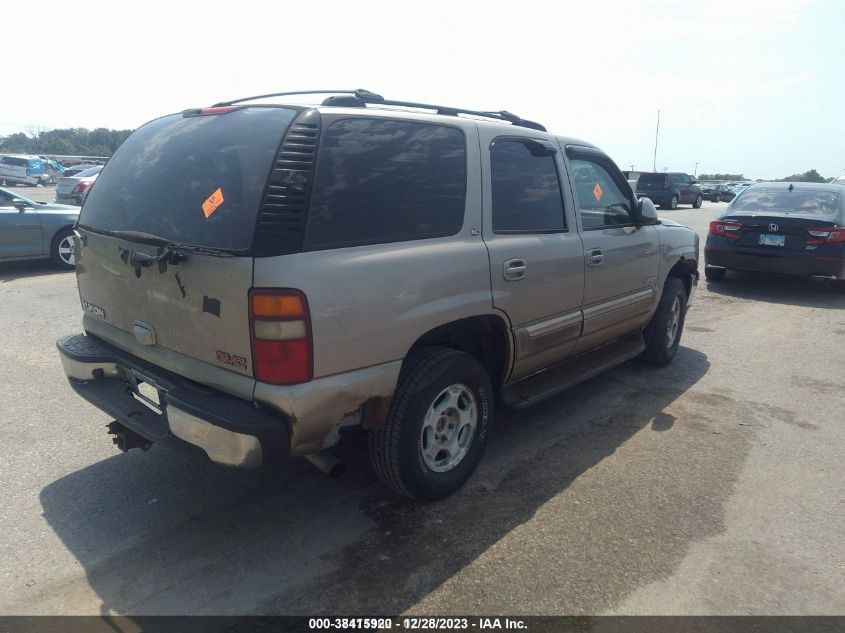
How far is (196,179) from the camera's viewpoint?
2.98 m

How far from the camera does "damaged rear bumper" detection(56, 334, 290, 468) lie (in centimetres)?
264

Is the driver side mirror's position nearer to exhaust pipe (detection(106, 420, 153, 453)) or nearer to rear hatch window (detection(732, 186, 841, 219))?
exhaust pipe (detection(106, 420, 153, 453))

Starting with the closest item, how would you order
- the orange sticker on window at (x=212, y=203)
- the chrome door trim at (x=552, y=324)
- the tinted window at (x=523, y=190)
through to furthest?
the orange sticker on window at (x=212, y=203) → the tinted window at (x=523, y=190) → the chrome door trim at (x=552, y=324)

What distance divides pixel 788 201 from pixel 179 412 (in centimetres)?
983

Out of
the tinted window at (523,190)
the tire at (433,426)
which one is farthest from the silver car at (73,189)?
the tire at (433,426)

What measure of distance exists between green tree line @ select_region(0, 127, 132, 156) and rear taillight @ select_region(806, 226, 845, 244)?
6475cm

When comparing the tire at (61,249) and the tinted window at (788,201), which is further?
the tire at (61,249)

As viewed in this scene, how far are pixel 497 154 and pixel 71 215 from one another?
28.8 ft

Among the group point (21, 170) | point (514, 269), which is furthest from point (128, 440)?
point (21, 170)

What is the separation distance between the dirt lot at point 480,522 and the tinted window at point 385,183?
58.4 inches

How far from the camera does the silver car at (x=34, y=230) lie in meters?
9.59

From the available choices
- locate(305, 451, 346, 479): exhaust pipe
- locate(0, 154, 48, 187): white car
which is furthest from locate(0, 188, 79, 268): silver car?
locate(0, 154, 48, 187): white car

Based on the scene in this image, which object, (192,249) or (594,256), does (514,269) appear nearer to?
(594,256)

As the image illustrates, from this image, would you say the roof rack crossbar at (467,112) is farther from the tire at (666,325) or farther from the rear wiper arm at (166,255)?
the tire at (666,325)
